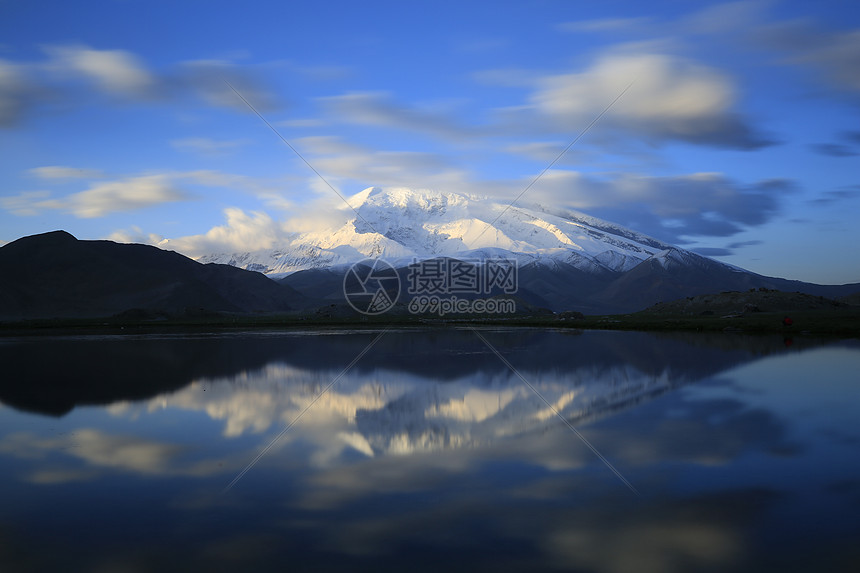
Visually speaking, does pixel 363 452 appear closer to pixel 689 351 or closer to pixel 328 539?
pixel 328 539

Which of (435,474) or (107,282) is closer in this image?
(435,474)

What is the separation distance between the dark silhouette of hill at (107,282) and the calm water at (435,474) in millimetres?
105503

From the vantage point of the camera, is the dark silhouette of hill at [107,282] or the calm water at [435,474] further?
the dark silhouette of hill at [107,282]

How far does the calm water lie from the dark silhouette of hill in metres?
106

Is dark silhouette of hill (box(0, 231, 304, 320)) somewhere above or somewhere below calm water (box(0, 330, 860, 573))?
above

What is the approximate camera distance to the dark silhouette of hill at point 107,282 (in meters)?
139

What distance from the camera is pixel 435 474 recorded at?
39.5 ft

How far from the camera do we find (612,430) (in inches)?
617

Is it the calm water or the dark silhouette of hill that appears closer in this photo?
the calm water

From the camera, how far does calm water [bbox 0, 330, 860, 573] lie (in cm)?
854

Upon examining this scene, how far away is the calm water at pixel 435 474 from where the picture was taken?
854cm

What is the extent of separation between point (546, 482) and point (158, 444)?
897cm

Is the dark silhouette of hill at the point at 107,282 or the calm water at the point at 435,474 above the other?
the dark silhouette of hill at the point at 107,282

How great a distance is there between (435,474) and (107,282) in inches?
6460
